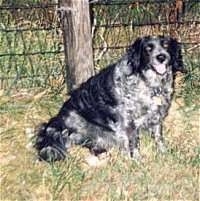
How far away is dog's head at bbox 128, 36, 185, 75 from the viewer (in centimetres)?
481

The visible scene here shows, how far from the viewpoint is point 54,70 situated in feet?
19.9

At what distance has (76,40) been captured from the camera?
5422 mm

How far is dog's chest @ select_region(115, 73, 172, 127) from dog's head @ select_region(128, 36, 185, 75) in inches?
5.2

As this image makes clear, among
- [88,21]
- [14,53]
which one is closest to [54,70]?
[14,53]

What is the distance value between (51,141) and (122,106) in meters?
0.61

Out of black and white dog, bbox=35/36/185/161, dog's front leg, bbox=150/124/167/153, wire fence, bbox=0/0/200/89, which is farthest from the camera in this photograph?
wire fence, bbox=0/0/200/89

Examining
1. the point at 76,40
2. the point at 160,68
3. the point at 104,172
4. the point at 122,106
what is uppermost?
the point at 76,40

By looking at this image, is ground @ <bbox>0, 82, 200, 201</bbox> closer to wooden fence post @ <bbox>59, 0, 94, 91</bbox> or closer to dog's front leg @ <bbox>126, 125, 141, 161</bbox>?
dog's front leg @ <bbox>126, 125, 141, 161</bbox>

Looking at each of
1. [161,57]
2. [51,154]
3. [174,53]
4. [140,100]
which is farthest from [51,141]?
[174,53]

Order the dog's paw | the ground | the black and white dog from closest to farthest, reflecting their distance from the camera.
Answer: the ground → the dog's paw → the black and white dog

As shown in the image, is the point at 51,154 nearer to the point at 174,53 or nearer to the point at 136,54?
the point at 136,54

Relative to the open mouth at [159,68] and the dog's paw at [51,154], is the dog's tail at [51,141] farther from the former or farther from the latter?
the open mouth at [159,68]

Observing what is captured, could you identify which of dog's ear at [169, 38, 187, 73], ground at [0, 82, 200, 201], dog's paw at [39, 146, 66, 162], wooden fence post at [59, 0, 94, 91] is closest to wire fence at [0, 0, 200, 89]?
wooden fence post at [59, 0, 94, 91]

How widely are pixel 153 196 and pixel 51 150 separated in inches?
36.3
